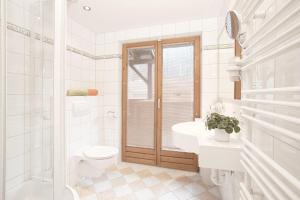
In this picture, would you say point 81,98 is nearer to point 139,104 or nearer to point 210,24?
point 139,104

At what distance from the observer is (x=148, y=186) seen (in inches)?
81.0

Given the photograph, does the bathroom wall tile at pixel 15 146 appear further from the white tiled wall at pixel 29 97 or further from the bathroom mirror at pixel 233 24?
the bathroom mirror at pixel 233 24

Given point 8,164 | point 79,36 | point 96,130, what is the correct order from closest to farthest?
1. point 8,164
2. point 79,36
3. point 96,130

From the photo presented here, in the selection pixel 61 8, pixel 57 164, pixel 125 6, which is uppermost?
pixel 125 6

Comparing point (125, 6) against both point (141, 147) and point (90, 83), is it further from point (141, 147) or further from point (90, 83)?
point (141, 147)

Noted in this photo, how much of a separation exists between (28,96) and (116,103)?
1765 millimetres

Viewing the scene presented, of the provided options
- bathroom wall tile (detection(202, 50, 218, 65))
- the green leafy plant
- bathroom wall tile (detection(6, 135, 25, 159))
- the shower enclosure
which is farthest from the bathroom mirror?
bathroom wall tile (detection(6, 135, 25, 159))

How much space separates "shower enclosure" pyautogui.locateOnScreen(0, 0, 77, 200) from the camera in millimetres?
853

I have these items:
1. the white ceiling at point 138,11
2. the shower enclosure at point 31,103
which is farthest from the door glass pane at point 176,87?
the shower enclosure at point 31,103

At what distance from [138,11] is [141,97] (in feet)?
4.08

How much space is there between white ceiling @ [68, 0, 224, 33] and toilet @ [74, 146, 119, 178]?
5.89 feet

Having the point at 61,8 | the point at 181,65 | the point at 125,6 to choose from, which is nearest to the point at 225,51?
the point at 181,65

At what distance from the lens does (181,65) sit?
2.51m

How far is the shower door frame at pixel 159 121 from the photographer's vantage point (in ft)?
7.95
